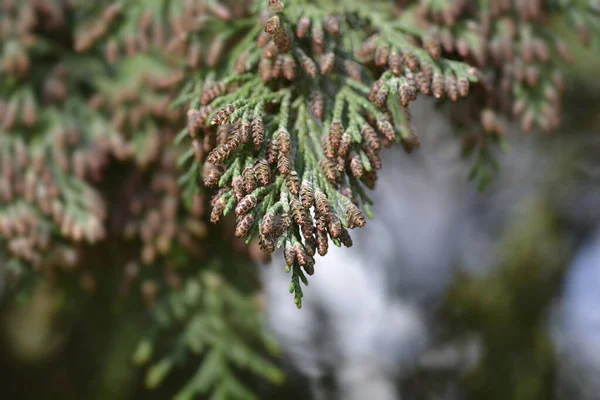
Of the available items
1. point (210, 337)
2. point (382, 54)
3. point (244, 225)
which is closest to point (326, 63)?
point (382, 54)

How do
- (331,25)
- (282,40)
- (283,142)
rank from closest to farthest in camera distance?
(283,142)
(282,40)
(331,25)

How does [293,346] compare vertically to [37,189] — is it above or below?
above

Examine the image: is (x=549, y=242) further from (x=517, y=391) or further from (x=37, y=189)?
(x=37, y=189)

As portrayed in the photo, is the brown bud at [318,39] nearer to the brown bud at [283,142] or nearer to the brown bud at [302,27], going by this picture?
the brown bud at [302,27]

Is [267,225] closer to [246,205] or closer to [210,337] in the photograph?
[246,205]

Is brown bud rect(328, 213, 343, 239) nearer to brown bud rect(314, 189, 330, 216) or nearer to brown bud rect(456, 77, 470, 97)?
brown bud rect(314, 189, 330, 216)

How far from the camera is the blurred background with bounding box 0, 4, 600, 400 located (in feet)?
15.0

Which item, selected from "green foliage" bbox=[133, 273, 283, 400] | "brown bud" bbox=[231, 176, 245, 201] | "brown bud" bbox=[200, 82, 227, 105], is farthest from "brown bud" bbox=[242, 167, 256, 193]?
"green foliage" bbox=[133, 273, 283, 400]

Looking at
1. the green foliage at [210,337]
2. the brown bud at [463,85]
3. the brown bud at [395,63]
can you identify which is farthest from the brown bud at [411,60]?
the green foliage at [210,337]

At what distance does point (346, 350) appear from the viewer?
192 inches

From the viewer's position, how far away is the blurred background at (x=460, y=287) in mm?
4570

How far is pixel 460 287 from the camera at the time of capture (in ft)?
16.2

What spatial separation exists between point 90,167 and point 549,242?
3707mm

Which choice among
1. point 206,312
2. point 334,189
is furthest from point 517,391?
point 334,189
